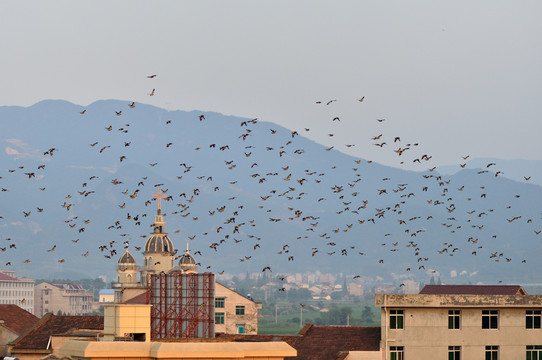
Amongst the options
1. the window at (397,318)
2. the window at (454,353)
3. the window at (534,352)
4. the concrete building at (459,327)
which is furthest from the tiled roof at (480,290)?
the window at (397,318)

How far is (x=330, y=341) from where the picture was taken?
9138 centimetres

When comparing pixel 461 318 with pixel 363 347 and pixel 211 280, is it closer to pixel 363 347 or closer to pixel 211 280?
pixel 363 347

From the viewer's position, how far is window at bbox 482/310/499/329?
89625 mm

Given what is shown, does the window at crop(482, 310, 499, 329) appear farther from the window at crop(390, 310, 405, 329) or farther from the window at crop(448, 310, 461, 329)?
the window at crop(390, 310, 405, 329)

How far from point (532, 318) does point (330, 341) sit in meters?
13.6

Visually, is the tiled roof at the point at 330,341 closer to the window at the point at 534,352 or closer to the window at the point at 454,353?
the window at the point at 454,353

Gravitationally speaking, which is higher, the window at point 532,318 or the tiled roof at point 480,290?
the tiled roof at point 480,290

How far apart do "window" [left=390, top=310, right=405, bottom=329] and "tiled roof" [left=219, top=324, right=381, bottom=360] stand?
1672 millimetres

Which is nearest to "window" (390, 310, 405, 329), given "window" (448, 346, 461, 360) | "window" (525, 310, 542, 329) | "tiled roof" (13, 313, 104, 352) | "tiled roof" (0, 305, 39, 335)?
"window" (448, 346, 461, 360)

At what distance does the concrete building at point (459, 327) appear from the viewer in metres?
88.9

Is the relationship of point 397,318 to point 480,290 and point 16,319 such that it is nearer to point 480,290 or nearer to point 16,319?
point 480,290

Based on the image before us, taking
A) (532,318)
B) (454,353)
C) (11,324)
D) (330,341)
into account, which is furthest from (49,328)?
(532,318)

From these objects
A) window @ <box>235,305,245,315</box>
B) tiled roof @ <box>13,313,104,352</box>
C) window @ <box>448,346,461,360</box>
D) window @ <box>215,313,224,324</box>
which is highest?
window @ <box>235,305,245,315</box>

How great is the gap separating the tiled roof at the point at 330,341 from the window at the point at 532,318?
9.91 metres
